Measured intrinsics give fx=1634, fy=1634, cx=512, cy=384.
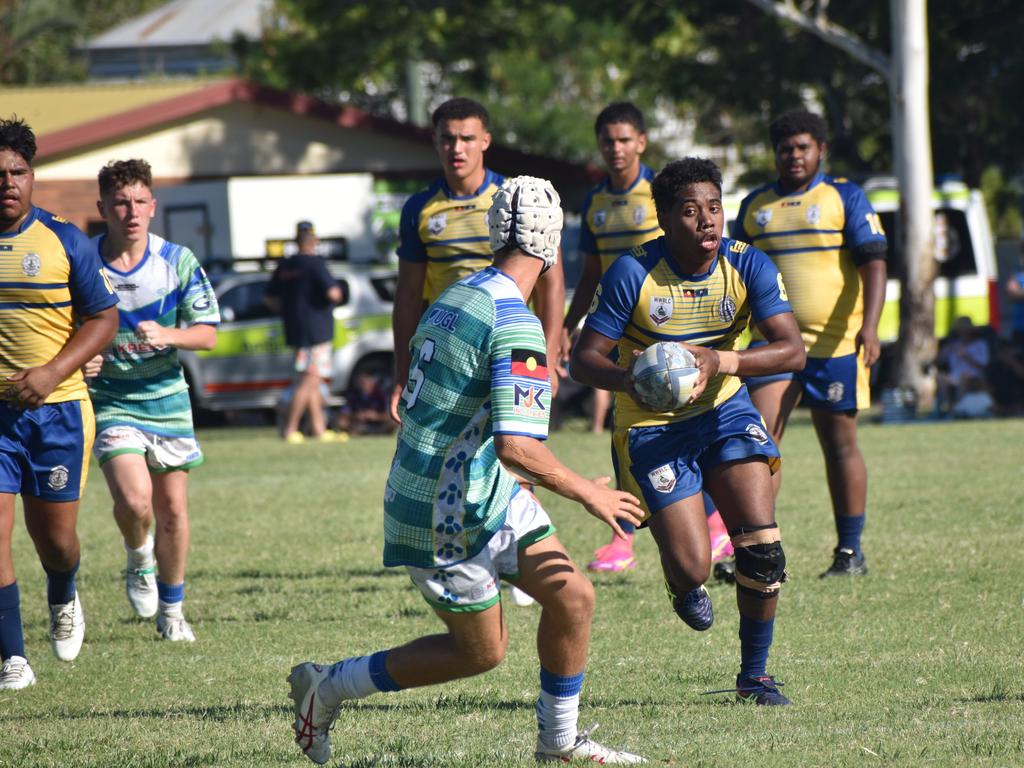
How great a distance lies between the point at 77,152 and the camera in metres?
28.9

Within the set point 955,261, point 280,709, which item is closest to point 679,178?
point 280,709

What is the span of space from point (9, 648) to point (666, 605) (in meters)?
3.15

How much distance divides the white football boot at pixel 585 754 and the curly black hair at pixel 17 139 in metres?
3.13

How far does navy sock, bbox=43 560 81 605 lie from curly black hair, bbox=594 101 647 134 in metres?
3.58

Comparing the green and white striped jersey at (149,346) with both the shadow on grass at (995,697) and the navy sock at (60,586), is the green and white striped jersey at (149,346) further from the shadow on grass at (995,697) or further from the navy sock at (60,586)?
the shadow on grass at (995,697)

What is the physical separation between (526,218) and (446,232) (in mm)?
3101

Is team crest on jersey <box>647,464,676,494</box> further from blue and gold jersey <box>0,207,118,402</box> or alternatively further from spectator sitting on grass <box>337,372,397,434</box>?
spectator sitting on grass <box>337,372,397,434</box>

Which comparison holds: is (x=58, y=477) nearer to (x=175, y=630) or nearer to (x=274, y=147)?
(x=175, y=630)

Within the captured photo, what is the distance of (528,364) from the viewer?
15.5 feet

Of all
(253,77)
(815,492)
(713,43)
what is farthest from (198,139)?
(815,492)

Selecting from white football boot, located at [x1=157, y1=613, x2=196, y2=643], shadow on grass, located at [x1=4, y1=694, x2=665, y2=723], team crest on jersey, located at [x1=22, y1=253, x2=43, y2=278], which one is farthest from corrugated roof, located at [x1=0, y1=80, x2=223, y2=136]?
shadow on grass, located at [x1=4, y1=694, x2=665, y2=723]

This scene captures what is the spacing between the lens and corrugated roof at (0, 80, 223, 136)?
30781mm

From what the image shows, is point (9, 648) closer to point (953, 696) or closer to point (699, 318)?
point (699, 318)

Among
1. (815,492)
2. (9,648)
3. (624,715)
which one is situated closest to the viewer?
(624,715)
